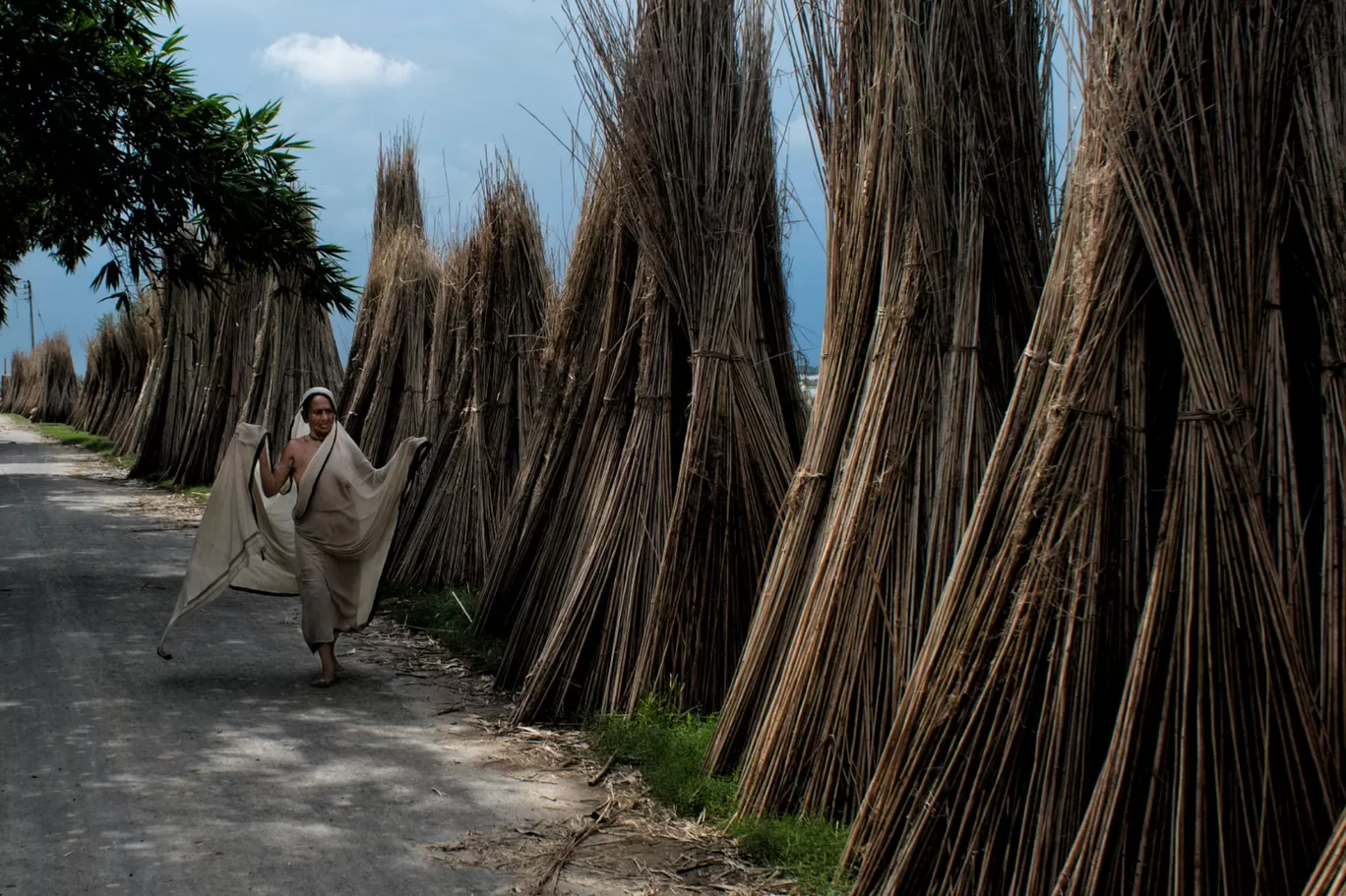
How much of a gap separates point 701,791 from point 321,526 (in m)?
2.78

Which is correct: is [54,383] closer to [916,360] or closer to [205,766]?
[205,766]

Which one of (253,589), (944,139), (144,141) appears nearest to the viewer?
(944,139)

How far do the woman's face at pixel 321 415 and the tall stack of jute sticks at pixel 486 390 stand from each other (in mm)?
1612

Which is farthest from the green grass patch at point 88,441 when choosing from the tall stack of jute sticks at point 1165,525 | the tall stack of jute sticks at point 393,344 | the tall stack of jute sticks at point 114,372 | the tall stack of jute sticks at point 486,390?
the tall stack of jute sticks at point 1165,525

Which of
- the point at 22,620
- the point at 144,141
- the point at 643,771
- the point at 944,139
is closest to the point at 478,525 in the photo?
the point at 22,620

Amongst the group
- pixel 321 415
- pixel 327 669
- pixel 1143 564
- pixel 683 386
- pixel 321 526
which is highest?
pixel 683 386

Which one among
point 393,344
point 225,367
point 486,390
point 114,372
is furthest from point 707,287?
point 114,372

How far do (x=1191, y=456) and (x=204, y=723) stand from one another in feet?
12.3

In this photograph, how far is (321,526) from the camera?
6039 millimetres

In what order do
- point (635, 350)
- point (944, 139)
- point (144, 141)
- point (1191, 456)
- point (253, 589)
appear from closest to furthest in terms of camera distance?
1. point (1191, 456)
2. point (944, 139)
3. point (635, 350)
4. point (253, 589)
5. point (144, 141)

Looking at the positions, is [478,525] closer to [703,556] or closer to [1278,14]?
[703,556]

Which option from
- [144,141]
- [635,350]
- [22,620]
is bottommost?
[22,620]

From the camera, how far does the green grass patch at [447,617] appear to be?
606 cm

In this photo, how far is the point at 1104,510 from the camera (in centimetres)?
289
